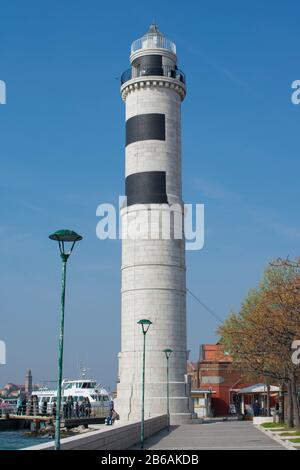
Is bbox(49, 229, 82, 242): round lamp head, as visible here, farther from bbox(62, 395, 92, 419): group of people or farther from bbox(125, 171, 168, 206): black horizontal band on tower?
bbox(62, 395, 92, 419): group of people

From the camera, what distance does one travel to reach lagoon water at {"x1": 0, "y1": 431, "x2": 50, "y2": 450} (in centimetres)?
4976

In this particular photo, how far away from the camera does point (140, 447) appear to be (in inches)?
1097

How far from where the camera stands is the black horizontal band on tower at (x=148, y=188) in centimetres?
5041

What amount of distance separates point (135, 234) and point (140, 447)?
24.5 meters

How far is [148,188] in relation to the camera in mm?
50719

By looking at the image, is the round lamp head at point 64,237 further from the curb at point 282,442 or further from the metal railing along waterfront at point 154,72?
the metal railing along waterfront at point 154,72

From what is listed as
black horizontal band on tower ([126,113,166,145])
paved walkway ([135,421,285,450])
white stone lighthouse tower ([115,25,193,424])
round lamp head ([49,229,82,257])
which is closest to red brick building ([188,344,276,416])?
white stone lighthouse tower ([115,25,193,424])

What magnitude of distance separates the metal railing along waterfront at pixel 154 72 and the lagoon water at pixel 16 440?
30.3 metres

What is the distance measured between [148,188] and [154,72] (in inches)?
394

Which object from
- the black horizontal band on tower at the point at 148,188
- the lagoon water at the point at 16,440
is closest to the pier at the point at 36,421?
the lagoon water at the point at 16,440

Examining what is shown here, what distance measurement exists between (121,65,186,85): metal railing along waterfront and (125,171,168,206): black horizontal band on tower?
855 cm

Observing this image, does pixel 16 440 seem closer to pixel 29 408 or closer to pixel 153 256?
pixel 29 408
